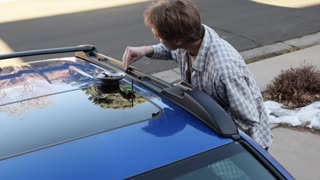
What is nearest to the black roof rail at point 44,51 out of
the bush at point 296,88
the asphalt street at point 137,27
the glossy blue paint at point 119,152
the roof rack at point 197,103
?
the roof rack at point 197,103

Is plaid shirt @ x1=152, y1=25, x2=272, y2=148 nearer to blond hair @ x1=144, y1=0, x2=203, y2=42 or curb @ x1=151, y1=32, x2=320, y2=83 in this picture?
blond hair @ x1=144, y1=0, x2=203, y2=42

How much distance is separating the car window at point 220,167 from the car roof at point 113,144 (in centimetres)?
3

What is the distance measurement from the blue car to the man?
7.8 inches

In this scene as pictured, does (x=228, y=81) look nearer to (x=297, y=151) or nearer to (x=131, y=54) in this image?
(x=131, y=54)

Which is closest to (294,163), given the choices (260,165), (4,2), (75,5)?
(260,165)

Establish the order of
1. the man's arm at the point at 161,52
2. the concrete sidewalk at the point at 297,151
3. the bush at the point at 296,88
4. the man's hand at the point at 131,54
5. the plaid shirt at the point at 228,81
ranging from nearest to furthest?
the plaid shirt at the point at 228,81, the man's hand at the point at 131,54, the man's arm at the point at 161,52, the concrete sidewalk at the point at 297,151, the bush at the point at 296,88

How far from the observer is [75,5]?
417 inches

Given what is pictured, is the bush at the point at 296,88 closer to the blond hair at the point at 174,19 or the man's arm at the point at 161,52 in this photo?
the man's arm at the point at 161,52

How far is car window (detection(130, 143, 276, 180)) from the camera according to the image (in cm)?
158

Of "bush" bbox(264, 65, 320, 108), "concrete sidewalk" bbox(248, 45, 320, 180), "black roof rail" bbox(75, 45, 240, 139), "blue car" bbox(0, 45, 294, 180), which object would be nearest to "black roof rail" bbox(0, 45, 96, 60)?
"blue car" bbox(0, 45, 294, 180)

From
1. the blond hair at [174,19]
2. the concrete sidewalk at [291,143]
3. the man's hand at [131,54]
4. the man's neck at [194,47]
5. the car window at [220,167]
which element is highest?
the blond hair at [174,19]

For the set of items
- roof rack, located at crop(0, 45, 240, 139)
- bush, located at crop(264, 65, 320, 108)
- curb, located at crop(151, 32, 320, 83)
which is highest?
roof rack, located at crop(0, 45, 240, 139)

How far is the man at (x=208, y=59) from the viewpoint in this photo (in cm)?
202

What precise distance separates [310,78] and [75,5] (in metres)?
6.78
